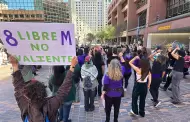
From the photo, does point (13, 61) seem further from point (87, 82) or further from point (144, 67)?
point (144, 67)

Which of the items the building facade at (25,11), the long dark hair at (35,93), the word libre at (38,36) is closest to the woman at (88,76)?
the word libre at (38,36)

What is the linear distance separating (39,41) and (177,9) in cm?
2734

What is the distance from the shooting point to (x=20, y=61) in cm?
221

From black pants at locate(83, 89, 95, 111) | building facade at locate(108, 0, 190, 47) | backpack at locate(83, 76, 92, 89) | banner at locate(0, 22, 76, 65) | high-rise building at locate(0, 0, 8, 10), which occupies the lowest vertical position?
black pants at locate(83, 89, 95, 111)

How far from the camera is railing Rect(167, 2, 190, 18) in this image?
21.9 m

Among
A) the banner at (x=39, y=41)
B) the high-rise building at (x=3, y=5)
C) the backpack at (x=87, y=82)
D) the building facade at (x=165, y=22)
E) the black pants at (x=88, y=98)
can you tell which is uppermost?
the high-rise building at (x=3, y=5)

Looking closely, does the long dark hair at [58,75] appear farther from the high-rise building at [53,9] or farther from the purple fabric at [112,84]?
the high-rise building at [53,9]

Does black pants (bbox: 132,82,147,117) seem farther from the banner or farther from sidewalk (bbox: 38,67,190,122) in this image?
the banner

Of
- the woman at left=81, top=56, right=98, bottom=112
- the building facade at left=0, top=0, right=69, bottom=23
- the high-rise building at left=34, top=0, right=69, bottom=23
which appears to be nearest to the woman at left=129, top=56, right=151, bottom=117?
the woman at left=81, top=56, right=98, bottom=112

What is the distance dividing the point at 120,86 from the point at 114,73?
1.27ft

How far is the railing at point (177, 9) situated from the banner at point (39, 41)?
24.3 m

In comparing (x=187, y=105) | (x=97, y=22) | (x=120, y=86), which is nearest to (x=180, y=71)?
(x=187, y=105)

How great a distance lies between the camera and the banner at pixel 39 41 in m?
2.06

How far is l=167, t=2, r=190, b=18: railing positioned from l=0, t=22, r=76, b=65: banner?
957 inches
